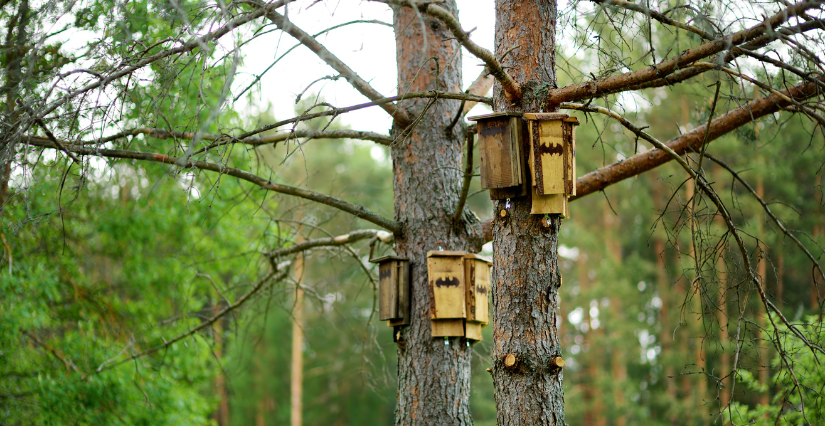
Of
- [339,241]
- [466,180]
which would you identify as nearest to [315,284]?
[339,241]

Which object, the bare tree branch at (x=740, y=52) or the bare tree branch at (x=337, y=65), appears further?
the bare tree branch at (x=337, y=65)

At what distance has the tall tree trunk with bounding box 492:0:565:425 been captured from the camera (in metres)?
2.82

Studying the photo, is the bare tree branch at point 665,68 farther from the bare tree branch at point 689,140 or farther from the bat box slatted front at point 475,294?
the bat box slatted front at point 475,294

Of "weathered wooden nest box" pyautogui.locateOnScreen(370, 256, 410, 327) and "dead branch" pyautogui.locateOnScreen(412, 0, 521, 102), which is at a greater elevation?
"dead branch" pyautogui.locateOnScreen(412, 0, 521, 102)

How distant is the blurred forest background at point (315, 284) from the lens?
4172 mm

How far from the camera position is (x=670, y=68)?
2.67 meters

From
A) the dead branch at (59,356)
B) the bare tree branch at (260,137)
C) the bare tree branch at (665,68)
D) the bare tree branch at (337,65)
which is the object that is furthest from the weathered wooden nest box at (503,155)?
the dead branch at (59,356)

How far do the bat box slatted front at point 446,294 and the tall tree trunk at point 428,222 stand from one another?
3.7 inches

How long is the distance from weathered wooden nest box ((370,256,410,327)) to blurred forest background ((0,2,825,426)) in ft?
→ 2.45

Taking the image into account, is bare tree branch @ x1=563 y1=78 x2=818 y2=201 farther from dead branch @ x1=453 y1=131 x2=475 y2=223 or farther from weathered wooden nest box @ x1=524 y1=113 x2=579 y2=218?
dead branch @ x1=453 y1=131 x2=475 y2=223

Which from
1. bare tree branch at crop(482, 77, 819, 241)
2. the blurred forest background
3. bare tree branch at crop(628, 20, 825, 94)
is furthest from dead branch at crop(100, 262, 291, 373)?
bare tree branch at crop(628, 20, 825, 94)

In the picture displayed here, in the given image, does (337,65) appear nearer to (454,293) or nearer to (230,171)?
(230,171)

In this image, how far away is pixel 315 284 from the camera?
543 centimetres

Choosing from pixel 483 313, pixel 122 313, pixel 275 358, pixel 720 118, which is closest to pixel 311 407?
pixel 275 358
